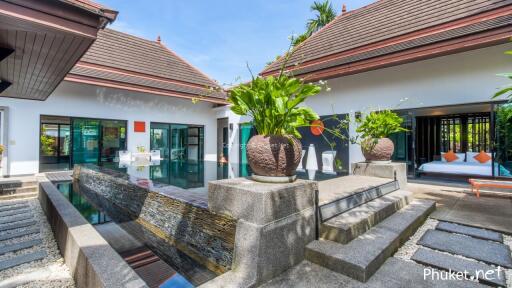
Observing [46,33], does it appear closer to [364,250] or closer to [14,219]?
[14,219]

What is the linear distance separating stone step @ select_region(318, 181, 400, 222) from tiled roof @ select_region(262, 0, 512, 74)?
10.2 feet

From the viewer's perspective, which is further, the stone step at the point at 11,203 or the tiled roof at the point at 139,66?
the tiled roof at the point at 139,66

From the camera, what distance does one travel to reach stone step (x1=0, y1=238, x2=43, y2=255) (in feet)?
11.8

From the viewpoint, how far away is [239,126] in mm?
13305

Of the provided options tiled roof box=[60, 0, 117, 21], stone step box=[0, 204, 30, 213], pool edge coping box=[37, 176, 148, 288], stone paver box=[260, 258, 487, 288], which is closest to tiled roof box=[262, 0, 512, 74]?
tiled roof box=[60, 0, 117, 21]

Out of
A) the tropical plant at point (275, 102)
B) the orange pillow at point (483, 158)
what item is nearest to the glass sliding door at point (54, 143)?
the tropical plant at point (275, 102)

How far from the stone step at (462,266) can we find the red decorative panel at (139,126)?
1152cm

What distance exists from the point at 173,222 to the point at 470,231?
414cm

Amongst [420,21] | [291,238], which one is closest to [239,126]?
[420,21]

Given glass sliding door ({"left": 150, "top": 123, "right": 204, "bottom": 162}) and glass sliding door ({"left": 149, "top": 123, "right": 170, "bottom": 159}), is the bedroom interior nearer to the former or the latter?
glass sliding door ({"left": 150, "top": 123, "right": 204, "bottom": 162})

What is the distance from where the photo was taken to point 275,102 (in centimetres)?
275

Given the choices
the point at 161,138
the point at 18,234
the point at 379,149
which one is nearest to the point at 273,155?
the point at 379,149

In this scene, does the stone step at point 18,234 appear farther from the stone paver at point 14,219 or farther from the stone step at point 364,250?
the stone step at point 364,250

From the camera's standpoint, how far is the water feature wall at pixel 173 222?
2.76m
